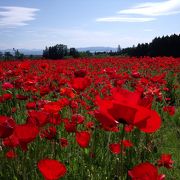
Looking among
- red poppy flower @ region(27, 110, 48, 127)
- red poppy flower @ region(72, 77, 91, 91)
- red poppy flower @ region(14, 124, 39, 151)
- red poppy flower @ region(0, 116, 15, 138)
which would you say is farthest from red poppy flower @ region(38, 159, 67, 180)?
red poppy flower @ region(72, 77, 91, 91)

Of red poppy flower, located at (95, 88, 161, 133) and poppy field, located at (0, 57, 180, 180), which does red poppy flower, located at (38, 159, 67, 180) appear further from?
red poppy flower, located at (95, 88, 161, 133)

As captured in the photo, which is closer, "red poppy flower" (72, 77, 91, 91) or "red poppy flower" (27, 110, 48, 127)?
"red poppy flower" (27, 110, 48, 127)

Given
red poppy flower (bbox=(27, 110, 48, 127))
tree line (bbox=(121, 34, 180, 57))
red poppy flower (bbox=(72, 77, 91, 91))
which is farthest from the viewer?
tree line (bbox=(121, 34, 180, 57))

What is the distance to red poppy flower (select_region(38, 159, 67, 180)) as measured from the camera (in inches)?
55.7

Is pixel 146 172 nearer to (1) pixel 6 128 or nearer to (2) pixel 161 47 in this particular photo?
(1) pixel 6 128

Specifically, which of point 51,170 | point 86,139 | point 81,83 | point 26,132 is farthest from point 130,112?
point 81,83

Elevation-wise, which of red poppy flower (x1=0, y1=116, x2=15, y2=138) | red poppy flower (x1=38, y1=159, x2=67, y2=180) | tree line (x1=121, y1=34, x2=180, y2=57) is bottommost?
tree line (x1=121, y1=34, x2=180, y2=57)

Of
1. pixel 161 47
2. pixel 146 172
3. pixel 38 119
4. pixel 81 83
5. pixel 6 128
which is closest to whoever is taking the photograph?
pixel 146 172

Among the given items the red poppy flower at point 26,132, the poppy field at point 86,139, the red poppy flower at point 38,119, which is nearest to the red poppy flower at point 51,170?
the poppy field at point 86,139

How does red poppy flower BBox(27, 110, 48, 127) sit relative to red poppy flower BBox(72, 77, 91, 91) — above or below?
below

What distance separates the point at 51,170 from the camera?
4.75ft

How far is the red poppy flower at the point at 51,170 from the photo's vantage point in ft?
4.64

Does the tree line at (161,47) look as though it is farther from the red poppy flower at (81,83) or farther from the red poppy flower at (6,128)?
the red poppy flower at (6,128)

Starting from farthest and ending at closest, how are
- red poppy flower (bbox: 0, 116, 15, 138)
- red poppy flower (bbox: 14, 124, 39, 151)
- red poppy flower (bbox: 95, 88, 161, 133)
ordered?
red poppy flower (bbox: 0, 116, 15, 138) < red poppy flower (bbox: 14, 124, 39, 151) < red poppy flower (bbox: 95, 88, 161, 133)
